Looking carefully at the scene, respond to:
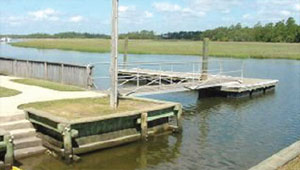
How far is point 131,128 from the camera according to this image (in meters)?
12.5

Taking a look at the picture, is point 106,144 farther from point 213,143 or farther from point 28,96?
point 28,96

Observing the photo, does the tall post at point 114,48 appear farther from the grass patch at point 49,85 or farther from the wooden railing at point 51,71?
the grass patch at point 49,85

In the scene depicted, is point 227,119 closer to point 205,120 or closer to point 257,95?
point 205,120

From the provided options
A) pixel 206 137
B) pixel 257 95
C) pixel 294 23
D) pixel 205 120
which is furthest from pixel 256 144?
pixel 294 23

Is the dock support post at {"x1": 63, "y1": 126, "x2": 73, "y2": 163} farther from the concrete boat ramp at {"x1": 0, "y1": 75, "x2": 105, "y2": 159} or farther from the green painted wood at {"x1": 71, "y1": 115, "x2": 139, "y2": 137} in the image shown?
the concrete boat ramp at {"x1": 0, "y1": 75, "x2": 105, "y2": 159}

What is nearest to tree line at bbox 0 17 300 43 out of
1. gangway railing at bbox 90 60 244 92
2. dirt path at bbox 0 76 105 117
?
gangway railing at bbox 90 60 244 92

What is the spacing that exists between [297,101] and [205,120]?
7.60 meters

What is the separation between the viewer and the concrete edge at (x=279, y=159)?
7.47 meters

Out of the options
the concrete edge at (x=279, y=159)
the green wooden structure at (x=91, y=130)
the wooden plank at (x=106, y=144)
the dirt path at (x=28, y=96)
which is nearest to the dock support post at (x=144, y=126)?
the green wooden structure at (x=91, y=130)

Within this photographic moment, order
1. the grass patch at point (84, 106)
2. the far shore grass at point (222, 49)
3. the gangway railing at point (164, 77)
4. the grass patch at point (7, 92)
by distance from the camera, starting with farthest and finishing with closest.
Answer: the far shore grass at point (222, 49), the gangway railing at point (164, 77), the grass patch at point (7, 92), the grass patch at point (84, 106)

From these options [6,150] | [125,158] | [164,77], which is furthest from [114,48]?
[164,77]

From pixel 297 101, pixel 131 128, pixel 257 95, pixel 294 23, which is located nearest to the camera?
pixel 131 128

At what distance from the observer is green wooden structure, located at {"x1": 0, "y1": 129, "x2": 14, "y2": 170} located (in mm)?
9586

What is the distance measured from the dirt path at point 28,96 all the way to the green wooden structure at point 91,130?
87 centimetres
